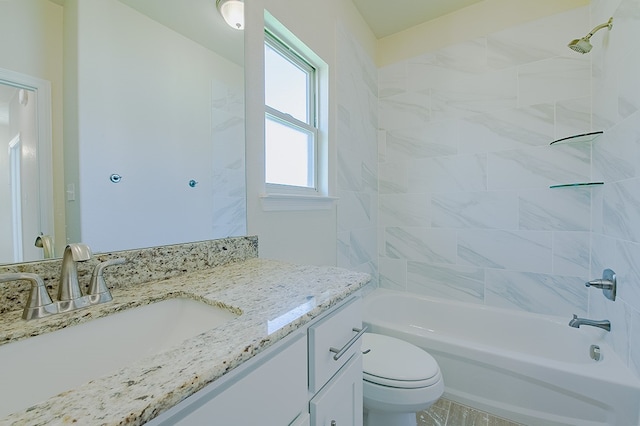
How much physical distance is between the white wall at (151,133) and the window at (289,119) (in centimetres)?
31

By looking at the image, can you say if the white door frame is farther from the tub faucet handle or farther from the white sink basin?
the tub faucet handle

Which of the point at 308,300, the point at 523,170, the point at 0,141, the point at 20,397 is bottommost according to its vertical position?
the point at 20,397

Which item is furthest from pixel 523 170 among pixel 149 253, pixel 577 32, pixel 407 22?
pixel 149 253

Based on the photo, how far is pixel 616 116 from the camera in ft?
4.42

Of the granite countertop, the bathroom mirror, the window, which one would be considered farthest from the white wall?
the window

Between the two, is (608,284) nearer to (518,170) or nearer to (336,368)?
(518,170)

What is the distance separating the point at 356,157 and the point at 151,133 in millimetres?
1442

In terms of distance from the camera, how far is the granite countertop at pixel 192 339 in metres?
0.30

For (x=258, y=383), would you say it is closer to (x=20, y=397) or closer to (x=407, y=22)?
(x=20, y=397)

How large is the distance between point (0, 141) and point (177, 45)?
0.62m

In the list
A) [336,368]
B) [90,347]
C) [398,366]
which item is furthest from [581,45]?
[90,347]

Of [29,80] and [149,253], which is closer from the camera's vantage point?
[29,80]

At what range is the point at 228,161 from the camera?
1.12 metres

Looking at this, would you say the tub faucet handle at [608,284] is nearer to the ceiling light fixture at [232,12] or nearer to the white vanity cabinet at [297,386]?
the white vanity cabinet at [297,386]
